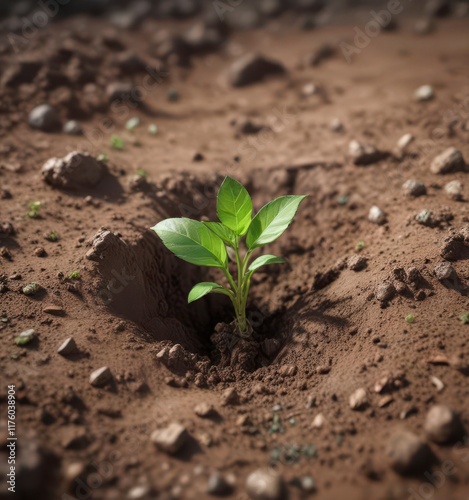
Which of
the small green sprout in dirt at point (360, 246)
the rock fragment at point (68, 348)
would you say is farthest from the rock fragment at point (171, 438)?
the small green sprout in dirt at point (360, 246)

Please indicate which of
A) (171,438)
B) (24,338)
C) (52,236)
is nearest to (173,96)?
(52,236)

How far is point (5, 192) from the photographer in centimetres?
294

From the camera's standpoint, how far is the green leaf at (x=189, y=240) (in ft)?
7.34

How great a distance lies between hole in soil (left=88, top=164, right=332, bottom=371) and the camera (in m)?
2.51

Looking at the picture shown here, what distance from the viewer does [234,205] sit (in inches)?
91.0

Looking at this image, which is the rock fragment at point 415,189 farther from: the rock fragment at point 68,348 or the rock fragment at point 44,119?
the rock fragment at point 44,119

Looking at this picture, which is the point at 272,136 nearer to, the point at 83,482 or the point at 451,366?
the point at 451,366

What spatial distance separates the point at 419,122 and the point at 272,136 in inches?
41.7

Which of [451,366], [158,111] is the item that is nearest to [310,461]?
[451,366]

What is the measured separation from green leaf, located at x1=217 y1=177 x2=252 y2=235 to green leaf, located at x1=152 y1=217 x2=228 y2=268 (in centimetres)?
11

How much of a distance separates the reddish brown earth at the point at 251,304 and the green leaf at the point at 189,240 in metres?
0.41

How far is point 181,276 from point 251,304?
45cm

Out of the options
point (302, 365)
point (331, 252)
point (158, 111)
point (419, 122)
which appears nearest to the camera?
point (302, 365)

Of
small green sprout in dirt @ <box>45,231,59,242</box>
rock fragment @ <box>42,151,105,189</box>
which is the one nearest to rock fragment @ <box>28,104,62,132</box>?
rock fragment @ <box>42,151,105,189</box>
